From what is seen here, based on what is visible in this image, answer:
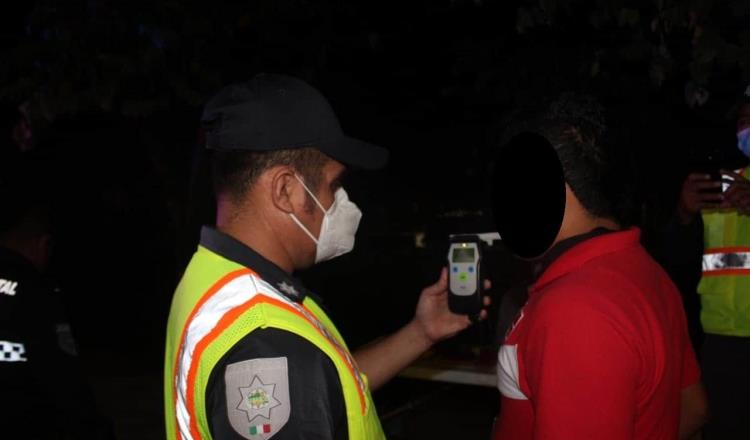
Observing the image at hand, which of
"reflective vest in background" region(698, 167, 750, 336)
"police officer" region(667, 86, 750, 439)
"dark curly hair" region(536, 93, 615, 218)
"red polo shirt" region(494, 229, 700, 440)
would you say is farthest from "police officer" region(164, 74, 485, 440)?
"reflective vest in background" region(698, 167, 750, 336)

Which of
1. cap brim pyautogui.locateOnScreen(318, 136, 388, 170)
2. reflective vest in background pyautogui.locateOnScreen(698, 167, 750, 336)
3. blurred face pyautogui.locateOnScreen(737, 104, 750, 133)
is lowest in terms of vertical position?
reflective vest in background pyautogui.locateOnScreen(698, 167, 750, 336)

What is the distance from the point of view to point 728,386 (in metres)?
3.76

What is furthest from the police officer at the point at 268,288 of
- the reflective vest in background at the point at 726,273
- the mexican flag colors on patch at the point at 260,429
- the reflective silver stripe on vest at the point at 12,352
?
the reflective vest in background at the point at 726,273

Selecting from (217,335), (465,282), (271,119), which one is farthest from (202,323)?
(465,282)

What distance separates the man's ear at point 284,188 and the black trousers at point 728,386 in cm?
292

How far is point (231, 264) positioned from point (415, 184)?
586 cm

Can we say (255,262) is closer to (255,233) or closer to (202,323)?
(255,233)

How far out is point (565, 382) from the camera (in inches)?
59.8

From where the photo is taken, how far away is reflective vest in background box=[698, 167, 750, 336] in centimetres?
366

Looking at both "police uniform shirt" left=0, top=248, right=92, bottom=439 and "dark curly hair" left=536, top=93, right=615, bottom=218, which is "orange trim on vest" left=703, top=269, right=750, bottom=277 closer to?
"dark curly hair" left=536, top=93, right=615, bottom=218

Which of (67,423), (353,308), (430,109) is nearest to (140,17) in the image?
(430,109)

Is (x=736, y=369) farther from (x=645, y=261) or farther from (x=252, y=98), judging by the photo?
(x=252, y=98)

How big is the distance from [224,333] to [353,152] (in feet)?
1.97

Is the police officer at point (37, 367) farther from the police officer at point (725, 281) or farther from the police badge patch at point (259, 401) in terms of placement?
the police officer at point (725, 281)
